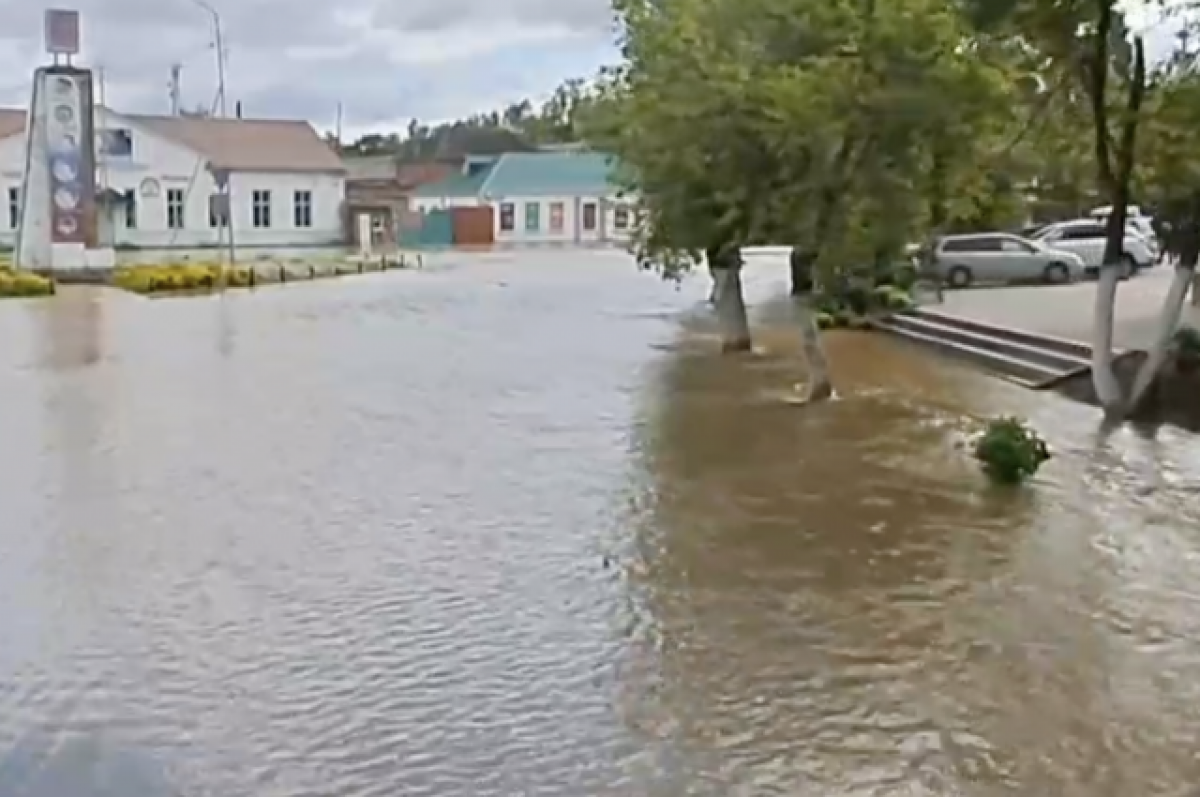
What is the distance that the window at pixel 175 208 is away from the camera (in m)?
57.1

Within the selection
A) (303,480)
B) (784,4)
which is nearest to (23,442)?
(303,480)

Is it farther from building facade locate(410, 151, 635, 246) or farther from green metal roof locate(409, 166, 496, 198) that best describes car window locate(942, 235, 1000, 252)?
green metal roof locate(409, 166, 496, 198)

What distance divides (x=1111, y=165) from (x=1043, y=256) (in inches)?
760

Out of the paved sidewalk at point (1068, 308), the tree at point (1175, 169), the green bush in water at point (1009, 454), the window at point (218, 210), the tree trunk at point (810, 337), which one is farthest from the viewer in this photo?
the window at point (218, 210)

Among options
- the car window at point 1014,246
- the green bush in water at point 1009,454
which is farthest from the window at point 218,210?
the green bush in water at point 1009,454

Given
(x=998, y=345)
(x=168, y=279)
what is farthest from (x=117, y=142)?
(x=998, y=345)

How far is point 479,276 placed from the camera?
4078cm

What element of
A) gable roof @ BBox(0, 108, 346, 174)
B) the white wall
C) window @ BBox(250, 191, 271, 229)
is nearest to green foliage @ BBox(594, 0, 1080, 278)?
gable roof @ BBox(0, 108, 346, 174)

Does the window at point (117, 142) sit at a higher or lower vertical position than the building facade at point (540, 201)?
higher

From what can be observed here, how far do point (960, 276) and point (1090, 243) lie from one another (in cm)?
422

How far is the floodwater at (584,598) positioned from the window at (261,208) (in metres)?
43.8

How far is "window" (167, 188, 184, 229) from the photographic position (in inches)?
2249

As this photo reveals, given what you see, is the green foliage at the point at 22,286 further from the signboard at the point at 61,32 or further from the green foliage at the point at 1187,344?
the green foliage at the point at 1187,344

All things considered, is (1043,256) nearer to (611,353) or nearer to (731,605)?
(611,353)
